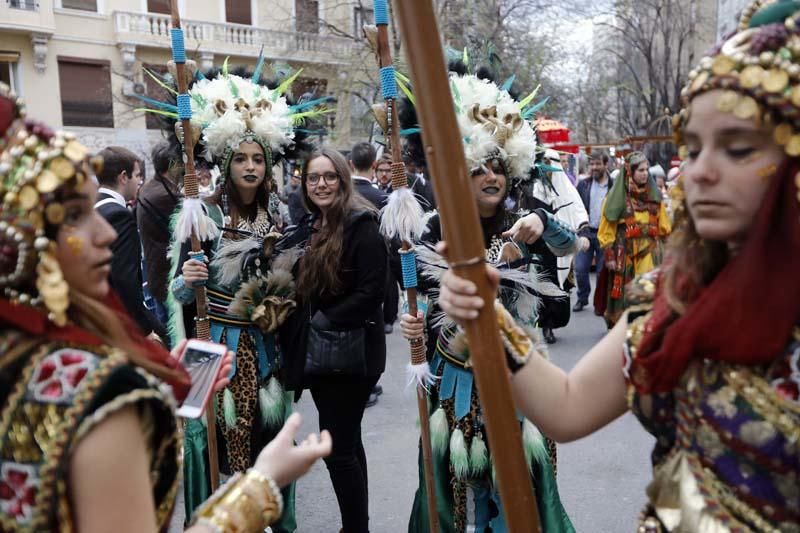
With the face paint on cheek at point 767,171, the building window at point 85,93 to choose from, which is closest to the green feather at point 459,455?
the face paint on cheek at point 767,171

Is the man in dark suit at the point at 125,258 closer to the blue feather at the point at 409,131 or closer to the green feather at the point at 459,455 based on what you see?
the blue feather at the point at 409,131

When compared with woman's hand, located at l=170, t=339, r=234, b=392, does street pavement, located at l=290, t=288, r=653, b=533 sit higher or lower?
lower

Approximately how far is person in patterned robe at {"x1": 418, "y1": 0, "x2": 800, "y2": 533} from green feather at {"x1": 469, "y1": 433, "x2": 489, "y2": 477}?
1.45 metres

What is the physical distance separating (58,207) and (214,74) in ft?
9.50

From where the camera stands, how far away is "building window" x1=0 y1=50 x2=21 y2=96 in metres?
18.5

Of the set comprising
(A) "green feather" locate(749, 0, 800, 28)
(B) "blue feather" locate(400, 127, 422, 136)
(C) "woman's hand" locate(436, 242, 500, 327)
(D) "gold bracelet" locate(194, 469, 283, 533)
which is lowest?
(D) "gold bracelet" locate(194, 469, 283, 533)

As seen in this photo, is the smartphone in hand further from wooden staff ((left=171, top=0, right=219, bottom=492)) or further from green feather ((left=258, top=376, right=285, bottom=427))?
green feather ((left=258, top=376, right=285, bottom=427))

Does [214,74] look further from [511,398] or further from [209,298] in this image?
[511,398]

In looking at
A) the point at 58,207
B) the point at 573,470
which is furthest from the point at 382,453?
the point at 58,207

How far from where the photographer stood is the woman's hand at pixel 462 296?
1.41 m

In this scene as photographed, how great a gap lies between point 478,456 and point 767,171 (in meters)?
1.94

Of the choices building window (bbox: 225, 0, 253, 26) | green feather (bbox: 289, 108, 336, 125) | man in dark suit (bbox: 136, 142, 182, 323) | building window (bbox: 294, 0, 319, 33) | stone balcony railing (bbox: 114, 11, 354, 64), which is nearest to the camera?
green feather (bbox: 289, 108, 336, 125)

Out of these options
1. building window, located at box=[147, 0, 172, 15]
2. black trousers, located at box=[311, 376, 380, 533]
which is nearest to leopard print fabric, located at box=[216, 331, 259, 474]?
black trousers, located at box=[311, 376, 380, 533]

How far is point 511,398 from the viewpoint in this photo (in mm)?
1441
